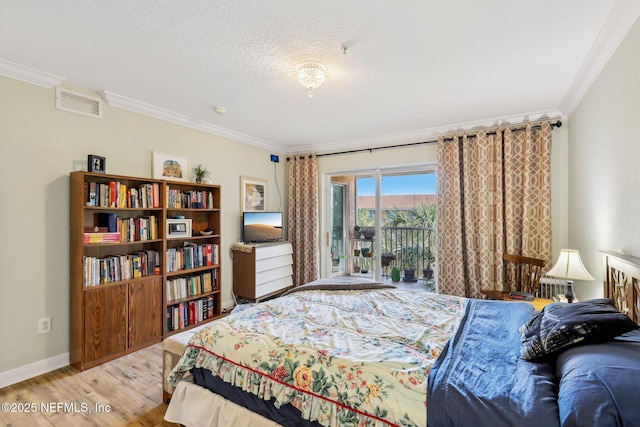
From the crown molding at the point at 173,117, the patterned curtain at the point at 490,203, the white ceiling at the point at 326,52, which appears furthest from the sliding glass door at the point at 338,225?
the white ceiling at the point at 326,52

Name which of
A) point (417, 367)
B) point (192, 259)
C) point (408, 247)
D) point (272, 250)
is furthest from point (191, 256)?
point (408, 247)

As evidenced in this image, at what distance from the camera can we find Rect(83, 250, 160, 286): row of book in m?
2.68

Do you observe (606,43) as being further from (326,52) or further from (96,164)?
(96,164)

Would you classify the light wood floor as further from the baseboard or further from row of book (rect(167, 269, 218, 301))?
row of book (rect(167, 269, 218, 301))

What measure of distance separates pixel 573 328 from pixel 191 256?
3.45m

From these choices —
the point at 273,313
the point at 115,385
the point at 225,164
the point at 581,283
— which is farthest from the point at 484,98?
the point at 115,385

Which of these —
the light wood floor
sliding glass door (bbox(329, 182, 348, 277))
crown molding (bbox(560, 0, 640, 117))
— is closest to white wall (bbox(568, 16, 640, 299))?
crown molding (bbox(560, 0, 640, 117))

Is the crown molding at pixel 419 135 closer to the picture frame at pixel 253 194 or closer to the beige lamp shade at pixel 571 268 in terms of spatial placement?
the picture frame at pixel 253 194

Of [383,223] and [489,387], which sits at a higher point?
[383,223]

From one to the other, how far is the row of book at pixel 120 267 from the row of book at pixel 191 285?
0.27 meters

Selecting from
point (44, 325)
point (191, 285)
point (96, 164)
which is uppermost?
point (96, 164)

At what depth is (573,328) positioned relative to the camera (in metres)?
1.28

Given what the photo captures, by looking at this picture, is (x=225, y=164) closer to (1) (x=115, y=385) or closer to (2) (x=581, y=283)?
(1) (x=115, y=385)

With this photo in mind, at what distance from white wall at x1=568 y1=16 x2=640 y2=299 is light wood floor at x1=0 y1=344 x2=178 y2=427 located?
3.16m
